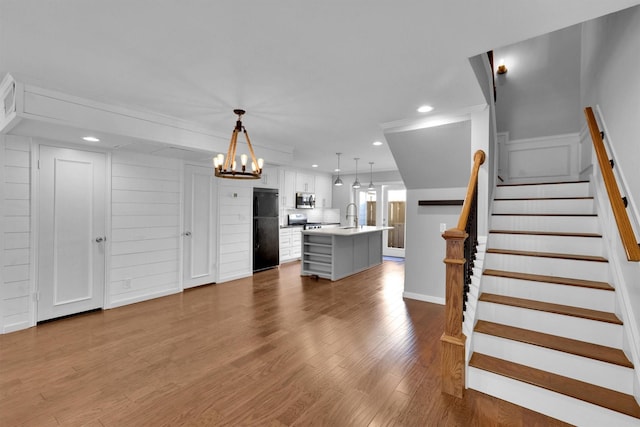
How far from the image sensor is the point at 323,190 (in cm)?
877

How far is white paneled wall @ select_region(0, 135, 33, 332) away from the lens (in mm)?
3188

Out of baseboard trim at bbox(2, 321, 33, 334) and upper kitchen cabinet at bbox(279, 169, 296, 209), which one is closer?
baseboard trim at bbox(2, 321, 33, 334)

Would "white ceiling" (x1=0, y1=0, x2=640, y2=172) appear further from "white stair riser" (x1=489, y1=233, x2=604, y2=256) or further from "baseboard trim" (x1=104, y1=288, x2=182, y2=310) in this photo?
"baseboard trim" (x1=104, y1=288, x2=182, y2=310)

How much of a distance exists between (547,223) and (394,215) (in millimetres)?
5358

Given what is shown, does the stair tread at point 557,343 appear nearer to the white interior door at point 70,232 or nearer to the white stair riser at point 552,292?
the white stair riser at point 552,292

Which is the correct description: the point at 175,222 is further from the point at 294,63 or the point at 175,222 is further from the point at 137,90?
the point at 294,63

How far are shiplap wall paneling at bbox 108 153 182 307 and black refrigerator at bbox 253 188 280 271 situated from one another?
1.65 metres

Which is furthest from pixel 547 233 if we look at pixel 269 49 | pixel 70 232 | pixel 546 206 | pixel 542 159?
pixel 70 232

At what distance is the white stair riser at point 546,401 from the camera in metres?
1.66

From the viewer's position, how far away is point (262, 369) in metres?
2.42

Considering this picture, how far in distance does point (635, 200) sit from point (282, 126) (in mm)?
3438

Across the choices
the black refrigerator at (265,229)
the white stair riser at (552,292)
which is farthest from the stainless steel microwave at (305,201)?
the white stair riser at (552,292)

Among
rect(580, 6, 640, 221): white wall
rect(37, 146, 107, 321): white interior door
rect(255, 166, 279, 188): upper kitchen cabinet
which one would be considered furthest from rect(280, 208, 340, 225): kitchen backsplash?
rect(580, 6, 640, 221): white wall

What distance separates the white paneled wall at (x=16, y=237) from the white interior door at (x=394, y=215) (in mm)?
7102
